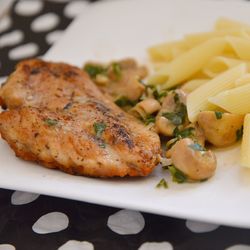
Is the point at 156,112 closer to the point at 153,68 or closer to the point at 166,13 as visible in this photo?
A: the point at 153,68

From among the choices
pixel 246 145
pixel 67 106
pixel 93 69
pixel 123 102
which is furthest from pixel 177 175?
pixel 93 69

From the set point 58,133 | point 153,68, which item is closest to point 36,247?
point 58,133

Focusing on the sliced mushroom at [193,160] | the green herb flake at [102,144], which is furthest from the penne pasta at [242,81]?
the green herb flake at [102,144]

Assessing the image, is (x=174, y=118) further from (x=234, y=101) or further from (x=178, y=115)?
(x=234, y=101)

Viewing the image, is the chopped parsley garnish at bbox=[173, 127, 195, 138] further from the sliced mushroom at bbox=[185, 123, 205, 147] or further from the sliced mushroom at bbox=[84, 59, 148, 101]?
the sliced mushroom at bbox=[84, 59, 148, 101]

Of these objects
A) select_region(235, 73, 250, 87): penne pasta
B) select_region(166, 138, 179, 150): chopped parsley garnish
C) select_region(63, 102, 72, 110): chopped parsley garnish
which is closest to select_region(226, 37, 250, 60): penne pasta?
select_region(235, 73, 250, 87): penne pasta
